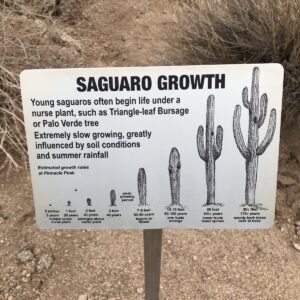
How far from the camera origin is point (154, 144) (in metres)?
1.34

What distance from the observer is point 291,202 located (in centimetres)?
243

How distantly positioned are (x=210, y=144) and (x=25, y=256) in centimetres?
115

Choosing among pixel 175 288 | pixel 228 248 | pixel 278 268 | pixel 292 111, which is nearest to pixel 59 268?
pixel 175 288

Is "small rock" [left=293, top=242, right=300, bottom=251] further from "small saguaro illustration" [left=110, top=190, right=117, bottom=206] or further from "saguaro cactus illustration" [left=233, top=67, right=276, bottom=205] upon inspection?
"small saguaro illustration" [left=110, top=190, right=117, bottom=206]

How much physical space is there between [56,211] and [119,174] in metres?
0.20

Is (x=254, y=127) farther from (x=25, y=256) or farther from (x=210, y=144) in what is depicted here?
(x=25, y=256)

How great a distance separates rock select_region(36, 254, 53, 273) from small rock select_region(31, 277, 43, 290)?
0.04 meters

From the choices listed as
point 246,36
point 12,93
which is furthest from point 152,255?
point 246,36

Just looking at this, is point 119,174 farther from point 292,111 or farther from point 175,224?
point 292,111

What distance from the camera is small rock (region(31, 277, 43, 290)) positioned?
2.08 m

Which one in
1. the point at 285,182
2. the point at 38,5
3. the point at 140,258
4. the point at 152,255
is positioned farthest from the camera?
the point at 38,5

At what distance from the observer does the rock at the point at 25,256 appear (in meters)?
2.15

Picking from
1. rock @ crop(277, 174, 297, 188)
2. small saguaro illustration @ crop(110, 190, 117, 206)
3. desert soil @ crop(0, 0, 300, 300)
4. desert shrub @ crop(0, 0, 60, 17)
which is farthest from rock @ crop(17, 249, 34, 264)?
desert shrub @ crop(0, 0, 60, 17)

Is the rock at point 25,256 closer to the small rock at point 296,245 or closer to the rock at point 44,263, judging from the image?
the rock at point 44,263
